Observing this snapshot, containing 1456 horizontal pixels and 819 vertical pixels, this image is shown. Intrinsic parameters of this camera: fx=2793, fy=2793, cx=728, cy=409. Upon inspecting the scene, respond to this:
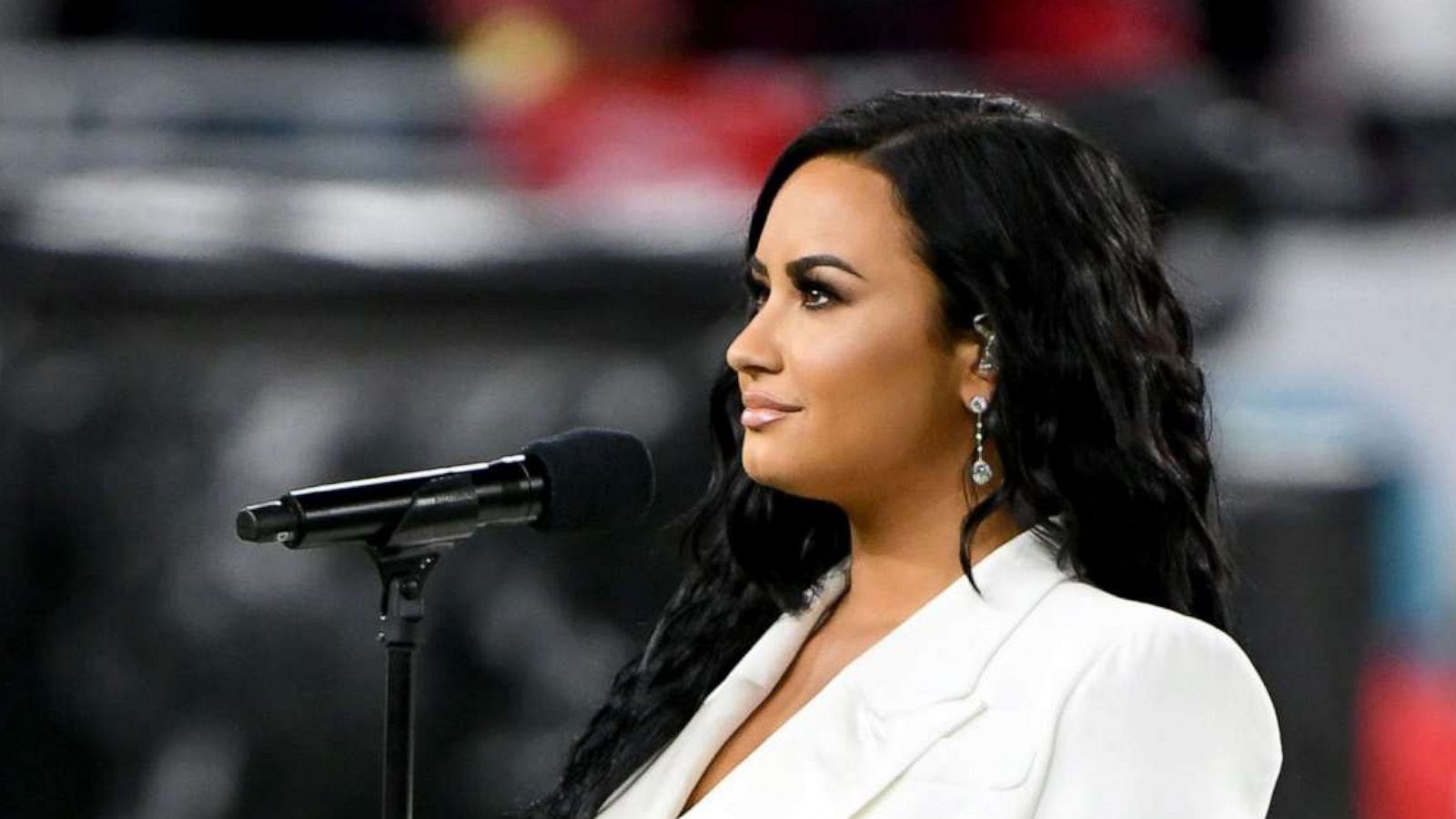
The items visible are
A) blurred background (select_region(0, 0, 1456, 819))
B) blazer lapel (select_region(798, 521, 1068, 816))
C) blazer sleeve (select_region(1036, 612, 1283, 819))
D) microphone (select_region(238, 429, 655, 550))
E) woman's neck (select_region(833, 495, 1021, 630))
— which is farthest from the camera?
blurred background (select_region(0, 0, 1456, 819))

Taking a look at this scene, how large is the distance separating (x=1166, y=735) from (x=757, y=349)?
40 cm

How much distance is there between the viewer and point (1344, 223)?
5109mm

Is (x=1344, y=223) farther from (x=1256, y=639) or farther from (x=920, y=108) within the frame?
(x=920, y=108)

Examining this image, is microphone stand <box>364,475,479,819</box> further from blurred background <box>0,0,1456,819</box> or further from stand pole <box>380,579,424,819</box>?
blurred background <box>0,0,1456,819</box>

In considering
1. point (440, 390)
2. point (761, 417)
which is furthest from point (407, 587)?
point (440, 390)

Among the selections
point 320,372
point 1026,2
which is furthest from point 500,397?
point 1026,2

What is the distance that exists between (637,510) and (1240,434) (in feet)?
7.25

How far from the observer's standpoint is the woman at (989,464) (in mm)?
1902

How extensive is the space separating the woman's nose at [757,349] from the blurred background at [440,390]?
1752 millimetres

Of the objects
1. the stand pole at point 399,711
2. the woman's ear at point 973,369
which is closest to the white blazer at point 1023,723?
the woman's ear at point 973,369

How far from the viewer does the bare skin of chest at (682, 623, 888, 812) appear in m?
2.14

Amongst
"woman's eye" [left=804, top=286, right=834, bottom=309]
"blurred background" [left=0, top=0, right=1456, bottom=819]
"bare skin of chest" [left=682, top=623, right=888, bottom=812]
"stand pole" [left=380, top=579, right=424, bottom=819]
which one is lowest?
"blurred background" [left=0, top=0, right=1456, bottom=819]

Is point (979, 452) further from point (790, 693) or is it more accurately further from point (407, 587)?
point (407, 587)

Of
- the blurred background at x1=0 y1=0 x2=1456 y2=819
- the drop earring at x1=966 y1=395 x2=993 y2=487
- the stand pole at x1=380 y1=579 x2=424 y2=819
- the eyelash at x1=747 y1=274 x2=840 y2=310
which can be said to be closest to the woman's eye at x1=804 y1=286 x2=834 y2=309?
the eyelash at x1=747 y1=274 x2=840 y2=310
